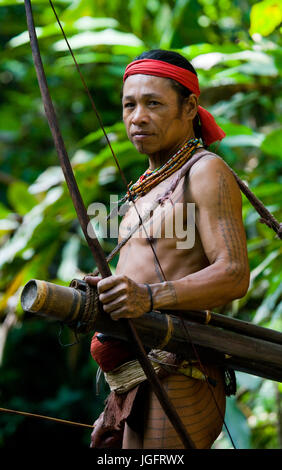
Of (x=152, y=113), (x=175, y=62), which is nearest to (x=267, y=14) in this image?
(x=175, y=62)

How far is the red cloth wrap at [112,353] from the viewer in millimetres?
2043

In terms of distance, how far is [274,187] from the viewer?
3.86 meters

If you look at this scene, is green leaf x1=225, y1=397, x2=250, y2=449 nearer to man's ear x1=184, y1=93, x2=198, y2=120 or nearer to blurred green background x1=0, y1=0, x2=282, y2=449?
blurred green background x1=0, y1=0, x2=282, y2=449

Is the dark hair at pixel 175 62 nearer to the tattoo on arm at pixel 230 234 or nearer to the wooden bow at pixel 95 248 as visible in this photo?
the tattoo on arm at pixel 230 234

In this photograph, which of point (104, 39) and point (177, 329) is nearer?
point (177, 329)

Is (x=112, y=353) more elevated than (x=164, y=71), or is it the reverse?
(x=164, y=71)

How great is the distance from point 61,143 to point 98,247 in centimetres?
27

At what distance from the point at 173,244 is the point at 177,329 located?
0.27 m

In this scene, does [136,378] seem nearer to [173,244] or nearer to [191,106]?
[173,244]

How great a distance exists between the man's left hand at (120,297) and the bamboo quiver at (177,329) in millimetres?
39

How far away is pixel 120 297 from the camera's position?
1.66m

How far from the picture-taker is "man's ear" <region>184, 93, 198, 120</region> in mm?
2146

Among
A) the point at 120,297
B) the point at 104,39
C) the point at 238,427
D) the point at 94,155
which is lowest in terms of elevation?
the point at 120,297

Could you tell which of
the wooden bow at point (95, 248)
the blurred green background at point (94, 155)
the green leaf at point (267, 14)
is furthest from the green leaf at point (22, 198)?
the wooden bow at point (95, 248)
